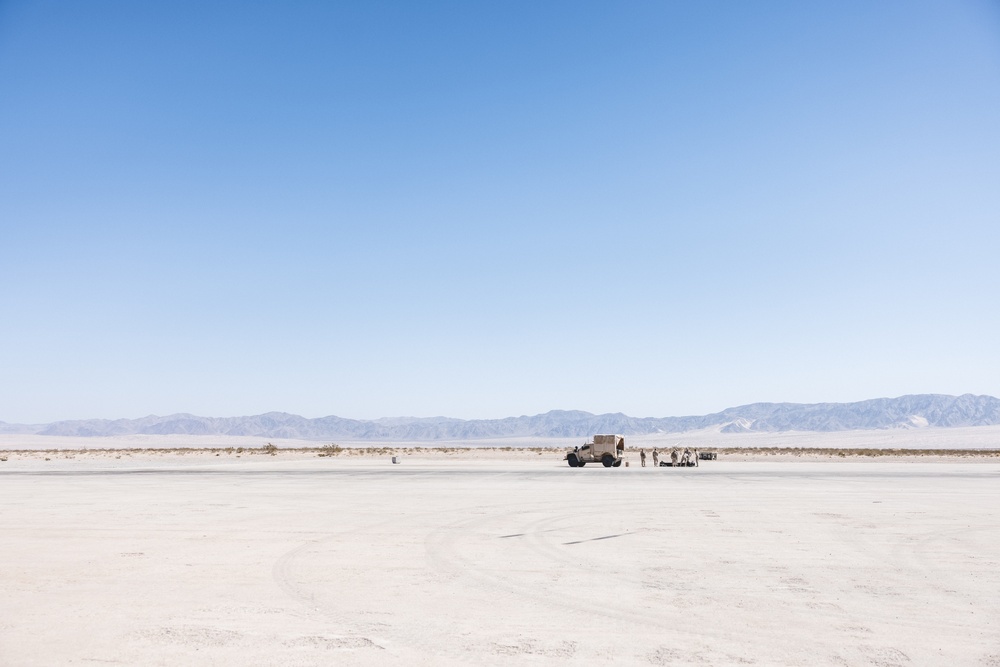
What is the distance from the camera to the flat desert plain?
858 centimetres

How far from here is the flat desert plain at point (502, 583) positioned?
28.1 feet

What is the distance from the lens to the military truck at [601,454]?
51688mm

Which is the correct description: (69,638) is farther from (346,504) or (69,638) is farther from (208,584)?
(346,504)

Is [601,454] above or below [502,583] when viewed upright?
below

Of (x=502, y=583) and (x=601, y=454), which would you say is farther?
(x=601, y=454)

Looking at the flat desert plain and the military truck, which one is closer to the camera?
the flat desert plain

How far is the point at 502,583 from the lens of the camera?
12.0 m

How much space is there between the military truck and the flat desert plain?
2715 cm

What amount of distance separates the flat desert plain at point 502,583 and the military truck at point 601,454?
27152mm

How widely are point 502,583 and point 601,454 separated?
4117cm

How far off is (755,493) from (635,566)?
1721 cm

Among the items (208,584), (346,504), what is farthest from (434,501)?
(208,584)

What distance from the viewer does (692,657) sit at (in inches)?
323

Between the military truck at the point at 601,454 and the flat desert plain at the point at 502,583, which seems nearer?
the flat desert plain at the point at 502,583
